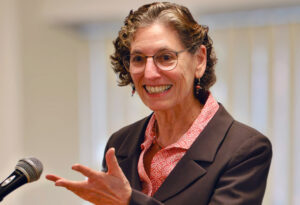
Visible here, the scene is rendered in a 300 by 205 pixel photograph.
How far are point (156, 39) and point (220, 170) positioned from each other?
Answer: 466 millimetres

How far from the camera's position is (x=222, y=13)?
10.4 feet

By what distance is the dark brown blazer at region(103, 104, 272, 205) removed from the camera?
4.37 feet

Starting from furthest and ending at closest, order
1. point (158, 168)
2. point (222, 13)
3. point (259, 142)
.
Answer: point (222, 13) → point (158, 168) → point (259, 142)

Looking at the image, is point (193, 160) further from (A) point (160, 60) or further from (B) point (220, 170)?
(A) point (160, 60)

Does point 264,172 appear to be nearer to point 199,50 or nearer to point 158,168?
point 158,168

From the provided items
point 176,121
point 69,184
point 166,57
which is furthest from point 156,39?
point 69,184

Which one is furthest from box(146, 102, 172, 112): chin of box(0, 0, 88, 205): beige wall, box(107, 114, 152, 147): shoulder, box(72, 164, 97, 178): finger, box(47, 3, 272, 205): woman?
box(0, 0, 88, 205): beige wall

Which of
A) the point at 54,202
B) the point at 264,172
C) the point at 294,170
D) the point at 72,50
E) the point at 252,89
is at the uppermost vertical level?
the point at 72,50

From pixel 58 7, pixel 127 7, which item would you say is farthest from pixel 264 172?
pixel 58 7

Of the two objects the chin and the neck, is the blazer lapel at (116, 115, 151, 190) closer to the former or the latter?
the neck

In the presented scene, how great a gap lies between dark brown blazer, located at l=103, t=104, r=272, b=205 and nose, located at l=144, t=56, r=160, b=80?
0.25 m

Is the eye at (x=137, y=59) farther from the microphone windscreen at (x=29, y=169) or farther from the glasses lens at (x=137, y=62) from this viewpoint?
the microphone windscreen at (x=29, y=169)

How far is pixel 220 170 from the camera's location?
1.38 meters

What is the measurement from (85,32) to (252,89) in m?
1.47
